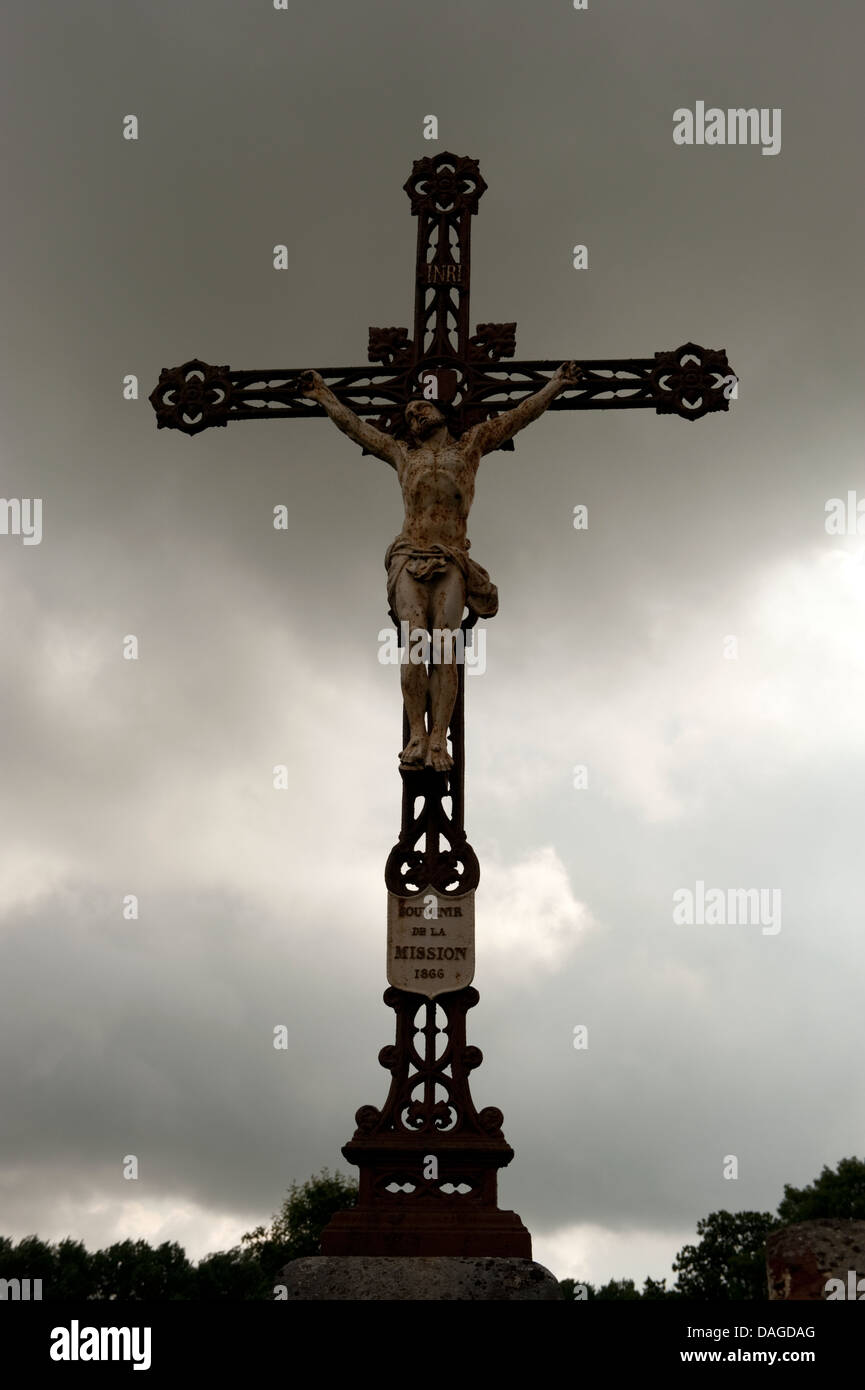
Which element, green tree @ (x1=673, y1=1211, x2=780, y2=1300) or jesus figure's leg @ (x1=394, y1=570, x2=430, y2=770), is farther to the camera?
green tree @ (x1=673, y1=1211, x2=780, y2=1300)

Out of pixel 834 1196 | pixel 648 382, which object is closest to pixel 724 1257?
pixel 834 1196

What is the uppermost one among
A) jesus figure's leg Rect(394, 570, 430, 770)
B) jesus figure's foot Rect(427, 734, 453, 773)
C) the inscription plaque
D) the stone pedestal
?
jesus figure's leg Rect(394, 570, 430, 770)

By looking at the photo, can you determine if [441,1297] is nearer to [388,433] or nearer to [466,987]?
[466,987]

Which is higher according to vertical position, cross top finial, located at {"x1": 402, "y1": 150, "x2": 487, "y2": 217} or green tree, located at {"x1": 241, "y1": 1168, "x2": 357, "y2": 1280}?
cross top finial, located at {"x1": 402, "y1": 150, "x2": 487, "y2": 217}

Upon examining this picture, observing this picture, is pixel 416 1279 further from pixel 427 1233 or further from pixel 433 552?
pixel 433 552

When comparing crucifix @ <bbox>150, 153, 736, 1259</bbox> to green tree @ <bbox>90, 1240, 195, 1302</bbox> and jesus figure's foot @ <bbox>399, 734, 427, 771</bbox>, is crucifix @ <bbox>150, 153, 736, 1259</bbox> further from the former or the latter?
green tree @ <bbox>90, 1240, 195, 1302</bbox>

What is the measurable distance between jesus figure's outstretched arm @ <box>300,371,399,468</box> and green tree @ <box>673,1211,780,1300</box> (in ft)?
80.5

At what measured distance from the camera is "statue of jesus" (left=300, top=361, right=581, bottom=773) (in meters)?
8.86

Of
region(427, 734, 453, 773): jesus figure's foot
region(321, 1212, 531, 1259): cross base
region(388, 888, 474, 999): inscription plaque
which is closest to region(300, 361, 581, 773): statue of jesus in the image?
region(427, 734, 453, 773): jesus figure's foot

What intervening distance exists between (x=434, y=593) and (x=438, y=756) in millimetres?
995

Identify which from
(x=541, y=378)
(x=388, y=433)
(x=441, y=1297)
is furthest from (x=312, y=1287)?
(x=541, y=378)
